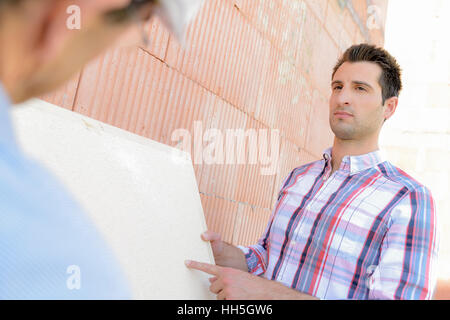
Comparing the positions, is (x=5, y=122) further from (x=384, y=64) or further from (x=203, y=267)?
(x=384, y=64)

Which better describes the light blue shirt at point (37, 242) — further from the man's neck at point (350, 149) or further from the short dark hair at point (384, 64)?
the short dark hair at point (384, 64)

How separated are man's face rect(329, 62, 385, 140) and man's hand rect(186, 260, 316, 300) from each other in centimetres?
87

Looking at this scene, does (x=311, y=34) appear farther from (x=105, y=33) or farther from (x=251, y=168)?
(x=105, y=33)

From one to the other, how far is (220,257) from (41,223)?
1.10 m

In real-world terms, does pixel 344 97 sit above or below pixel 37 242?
above

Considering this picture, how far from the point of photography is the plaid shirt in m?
1.41

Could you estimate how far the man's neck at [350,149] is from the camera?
6.35 feet

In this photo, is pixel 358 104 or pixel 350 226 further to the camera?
pixel 358 104

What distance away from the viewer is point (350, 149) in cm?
194

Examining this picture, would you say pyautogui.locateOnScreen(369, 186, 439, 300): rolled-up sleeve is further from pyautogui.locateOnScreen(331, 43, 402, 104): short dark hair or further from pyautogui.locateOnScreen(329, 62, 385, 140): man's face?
pyautogui.locateOnScreen(331, 43, 402, 104): short dark hair

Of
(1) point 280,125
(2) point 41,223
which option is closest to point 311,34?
(1) point 280,125

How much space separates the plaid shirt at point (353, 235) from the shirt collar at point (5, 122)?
122 centimetres

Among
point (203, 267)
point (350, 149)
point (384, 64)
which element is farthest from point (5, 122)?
point (384, 64)

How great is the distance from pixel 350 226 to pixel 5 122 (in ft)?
4.68
